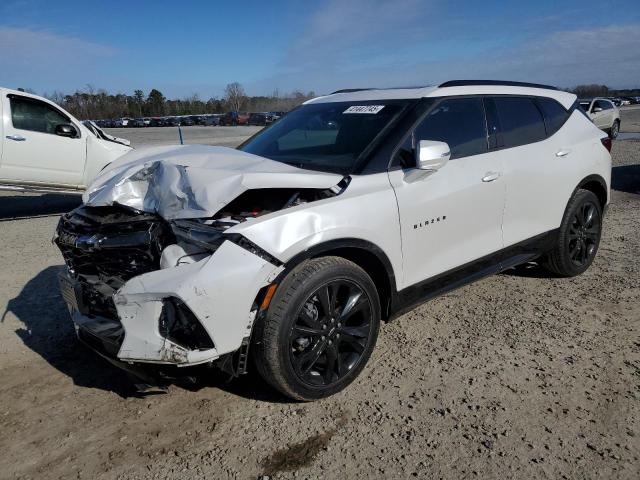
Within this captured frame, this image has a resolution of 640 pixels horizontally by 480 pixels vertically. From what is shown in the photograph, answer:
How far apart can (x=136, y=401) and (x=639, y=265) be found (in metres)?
4.80

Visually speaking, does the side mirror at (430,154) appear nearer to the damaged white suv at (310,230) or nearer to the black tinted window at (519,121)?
the damaged white suv at (310,230)

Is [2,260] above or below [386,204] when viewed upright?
below

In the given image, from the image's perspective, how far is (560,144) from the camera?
4434 mm

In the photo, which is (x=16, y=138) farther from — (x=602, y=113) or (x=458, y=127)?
(x=602, y=113)

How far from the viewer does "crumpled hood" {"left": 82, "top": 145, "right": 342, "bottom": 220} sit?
2771mm

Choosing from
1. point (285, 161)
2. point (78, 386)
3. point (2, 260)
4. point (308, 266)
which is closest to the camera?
point (308, 266)

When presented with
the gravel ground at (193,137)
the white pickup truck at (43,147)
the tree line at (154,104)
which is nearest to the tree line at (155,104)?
the tree line at (154,104)

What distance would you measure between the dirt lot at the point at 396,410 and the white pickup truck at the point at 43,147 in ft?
16.1

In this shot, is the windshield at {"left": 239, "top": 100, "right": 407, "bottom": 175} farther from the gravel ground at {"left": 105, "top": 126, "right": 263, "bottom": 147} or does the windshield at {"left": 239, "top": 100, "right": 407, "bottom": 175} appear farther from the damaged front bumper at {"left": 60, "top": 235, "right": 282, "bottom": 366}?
the gravel ground at {"left": 105, "top": 126, "right": 263, "bottom": 147}

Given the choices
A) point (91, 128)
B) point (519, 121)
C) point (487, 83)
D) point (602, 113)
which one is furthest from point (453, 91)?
point (602, 113)

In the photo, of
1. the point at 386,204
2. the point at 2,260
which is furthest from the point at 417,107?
the point at 2,260

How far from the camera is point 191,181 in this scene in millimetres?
2877

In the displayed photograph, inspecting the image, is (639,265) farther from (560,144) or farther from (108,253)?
(108,253)

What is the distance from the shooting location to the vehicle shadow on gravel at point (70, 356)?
3125 mm
